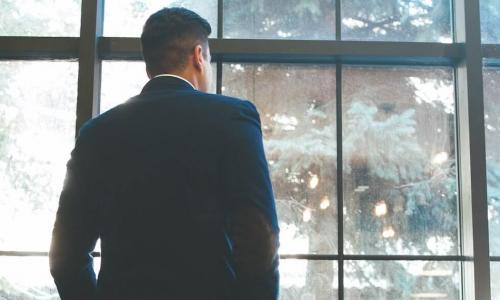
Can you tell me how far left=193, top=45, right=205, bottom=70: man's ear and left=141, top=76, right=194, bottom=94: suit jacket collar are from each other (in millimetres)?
67

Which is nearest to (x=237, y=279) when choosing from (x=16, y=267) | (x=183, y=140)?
(x=183, y=140)

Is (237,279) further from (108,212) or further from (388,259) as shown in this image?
(388,259)

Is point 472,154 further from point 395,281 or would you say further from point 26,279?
point 26,279

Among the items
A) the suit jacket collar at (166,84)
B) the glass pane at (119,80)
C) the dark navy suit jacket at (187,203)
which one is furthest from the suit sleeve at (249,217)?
the glass pane at (119,80)

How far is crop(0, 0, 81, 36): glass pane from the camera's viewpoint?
9.91 feet

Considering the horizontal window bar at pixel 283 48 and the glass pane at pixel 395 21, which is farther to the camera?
the glass pane at pixel 395 21

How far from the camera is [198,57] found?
1.33 metres

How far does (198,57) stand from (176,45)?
0.18 feet

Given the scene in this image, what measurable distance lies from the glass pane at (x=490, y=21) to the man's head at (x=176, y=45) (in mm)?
2147

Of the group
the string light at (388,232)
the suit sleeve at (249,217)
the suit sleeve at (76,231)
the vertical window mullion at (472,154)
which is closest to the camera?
the suit sleeve at (249,217)

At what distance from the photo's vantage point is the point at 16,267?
289cm

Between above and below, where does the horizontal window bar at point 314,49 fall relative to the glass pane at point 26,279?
above

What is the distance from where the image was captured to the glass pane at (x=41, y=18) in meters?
3.02

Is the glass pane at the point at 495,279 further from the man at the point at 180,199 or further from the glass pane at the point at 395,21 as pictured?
the man at the point at 180,199
